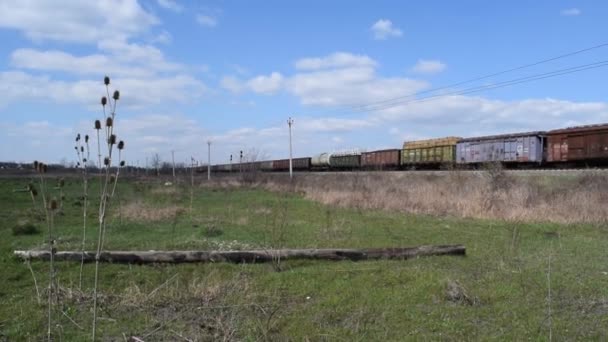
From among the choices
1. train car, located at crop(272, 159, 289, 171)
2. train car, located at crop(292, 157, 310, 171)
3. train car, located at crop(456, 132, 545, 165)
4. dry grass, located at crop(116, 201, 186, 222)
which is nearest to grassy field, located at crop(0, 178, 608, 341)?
dry grass, located at crop(116, 201, 186, 222)

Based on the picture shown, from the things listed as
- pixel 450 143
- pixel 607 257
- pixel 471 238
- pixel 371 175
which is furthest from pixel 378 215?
pixel 450 143

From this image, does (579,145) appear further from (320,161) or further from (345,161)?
(320,161)

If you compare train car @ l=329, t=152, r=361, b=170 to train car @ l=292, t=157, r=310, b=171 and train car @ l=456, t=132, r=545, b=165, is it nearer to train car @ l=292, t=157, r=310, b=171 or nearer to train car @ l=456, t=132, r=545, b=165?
train car @ l=292, t=157, r=310, b=171

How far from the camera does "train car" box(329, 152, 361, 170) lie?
61.9 metres

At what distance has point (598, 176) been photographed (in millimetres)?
22531

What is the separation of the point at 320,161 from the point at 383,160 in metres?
17.5

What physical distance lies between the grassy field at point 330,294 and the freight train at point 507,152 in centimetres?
1837

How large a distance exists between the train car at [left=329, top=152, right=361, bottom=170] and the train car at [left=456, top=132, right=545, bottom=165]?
18.0 meters

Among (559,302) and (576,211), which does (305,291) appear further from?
(576,211)

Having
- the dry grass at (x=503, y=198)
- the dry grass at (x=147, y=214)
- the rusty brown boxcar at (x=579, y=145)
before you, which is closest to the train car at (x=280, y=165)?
the rusty brown boxcar at (x=579, y=145)

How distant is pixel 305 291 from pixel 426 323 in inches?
85.7

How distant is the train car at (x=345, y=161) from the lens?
61.9 metres

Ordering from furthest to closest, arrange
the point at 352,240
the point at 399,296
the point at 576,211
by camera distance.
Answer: the point at 576,211 → the point at 352,240 → the point at 399,296

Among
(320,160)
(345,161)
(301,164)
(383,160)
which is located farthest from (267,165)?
(383,160)
